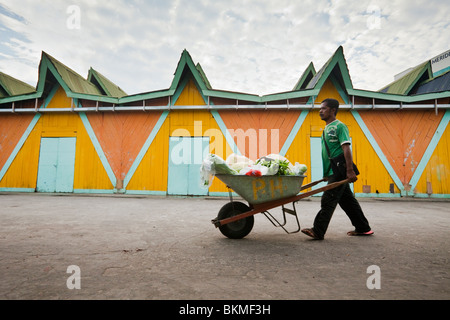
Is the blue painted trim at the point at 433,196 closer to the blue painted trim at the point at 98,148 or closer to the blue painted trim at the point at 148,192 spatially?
the blue painted trim at the point at 148,192

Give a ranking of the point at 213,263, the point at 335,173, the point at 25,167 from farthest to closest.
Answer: the point at 25,167, the point at 335,173, the point at 213,263

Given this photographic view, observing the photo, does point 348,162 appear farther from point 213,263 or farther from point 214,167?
point 213,263

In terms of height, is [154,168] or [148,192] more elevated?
[154,168]

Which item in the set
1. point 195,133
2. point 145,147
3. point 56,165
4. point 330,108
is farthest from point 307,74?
point 56,165

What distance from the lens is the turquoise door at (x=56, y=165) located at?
336 inches

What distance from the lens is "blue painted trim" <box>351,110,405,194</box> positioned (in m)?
7.85

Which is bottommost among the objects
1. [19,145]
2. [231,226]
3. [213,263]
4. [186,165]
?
[213,263]

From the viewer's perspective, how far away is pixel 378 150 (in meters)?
7.95

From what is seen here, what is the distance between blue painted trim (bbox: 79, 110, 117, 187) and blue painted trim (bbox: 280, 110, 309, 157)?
6547 millimetres

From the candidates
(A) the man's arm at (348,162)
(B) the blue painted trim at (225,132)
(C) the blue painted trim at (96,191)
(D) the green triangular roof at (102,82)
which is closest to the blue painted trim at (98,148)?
(C) the blue painted trim at (96,191)

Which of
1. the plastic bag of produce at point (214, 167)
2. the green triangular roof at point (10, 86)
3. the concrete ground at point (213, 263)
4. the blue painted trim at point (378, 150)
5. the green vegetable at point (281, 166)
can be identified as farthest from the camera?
the green triangular roof at point (10, 86)

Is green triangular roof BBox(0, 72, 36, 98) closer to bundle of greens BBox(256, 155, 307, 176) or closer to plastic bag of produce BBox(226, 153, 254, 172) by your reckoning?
plastic bag of produce BBox(226, 153, 254, 172)

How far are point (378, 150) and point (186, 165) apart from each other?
7.08 metres

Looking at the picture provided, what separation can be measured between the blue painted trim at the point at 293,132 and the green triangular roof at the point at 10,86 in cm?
1215
